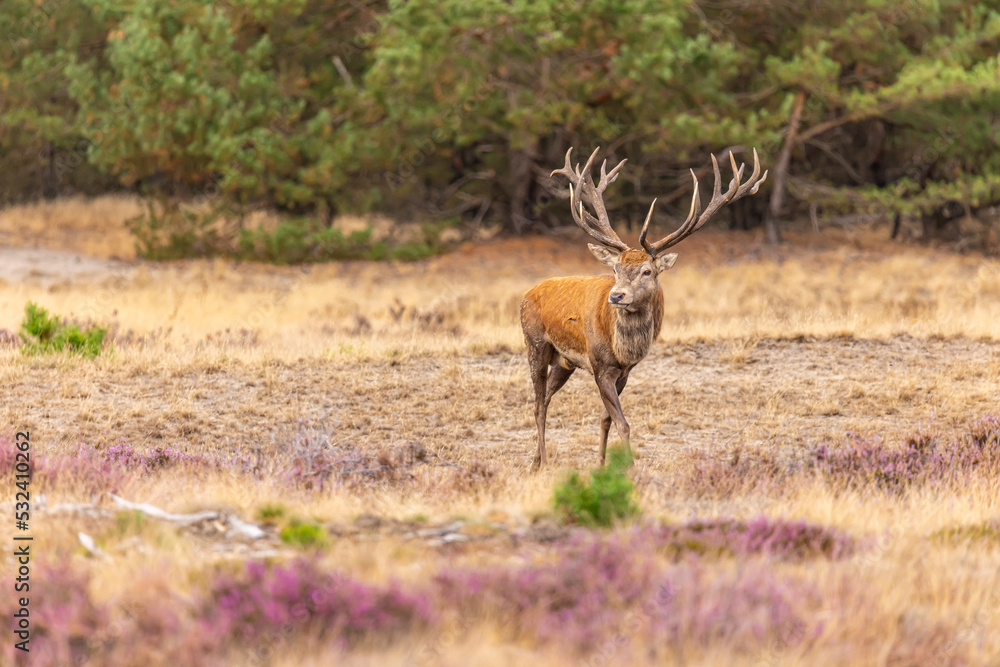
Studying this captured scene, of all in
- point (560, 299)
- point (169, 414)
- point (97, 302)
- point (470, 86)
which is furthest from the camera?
A: point (470, 86)

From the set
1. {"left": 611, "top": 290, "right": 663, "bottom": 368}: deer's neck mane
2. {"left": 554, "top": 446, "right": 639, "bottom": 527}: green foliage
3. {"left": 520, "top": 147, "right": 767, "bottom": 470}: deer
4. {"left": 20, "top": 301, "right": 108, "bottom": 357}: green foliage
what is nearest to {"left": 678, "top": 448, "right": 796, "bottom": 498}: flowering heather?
{"left": 520, "top": 147, "right": 767, "bottom": 470}: deer

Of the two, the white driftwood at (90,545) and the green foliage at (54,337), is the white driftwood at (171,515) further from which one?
the green foliage at (54,337)

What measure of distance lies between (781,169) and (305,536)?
61.4 feet

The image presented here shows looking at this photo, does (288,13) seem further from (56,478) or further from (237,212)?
(56,478)

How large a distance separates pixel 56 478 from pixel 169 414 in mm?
3282

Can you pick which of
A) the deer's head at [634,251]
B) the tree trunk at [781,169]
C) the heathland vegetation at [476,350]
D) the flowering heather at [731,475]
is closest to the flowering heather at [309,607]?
the heathland vegetation at [476,350]

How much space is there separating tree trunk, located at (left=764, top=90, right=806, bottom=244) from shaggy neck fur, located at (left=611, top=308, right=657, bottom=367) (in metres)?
14.1

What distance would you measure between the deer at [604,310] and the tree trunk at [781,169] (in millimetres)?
13268

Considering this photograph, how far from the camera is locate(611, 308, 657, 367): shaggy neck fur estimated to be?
830 centimetres

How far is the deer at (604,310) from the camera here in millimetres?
8141

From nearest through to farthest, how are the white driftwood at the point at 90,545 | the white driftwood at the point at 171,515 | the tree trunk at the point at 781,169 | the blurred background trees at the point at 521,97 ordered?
the white driftwood at the point at 90,545 → the white driftwood at the point at 171,515 → the blurred background trees at the point at 521,97 → the tree trunk at the point at 781,169

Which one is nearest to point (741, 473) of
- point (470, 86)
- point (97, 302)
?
point (97, 302)

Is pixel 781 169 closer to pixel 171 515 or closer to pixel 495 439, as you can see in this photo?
pixel 495 439

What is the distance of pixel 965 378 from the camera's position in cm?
1141
